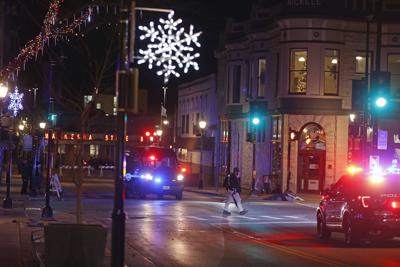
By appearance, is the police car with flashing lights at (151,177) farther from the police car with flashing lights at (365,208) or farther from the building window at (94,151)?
the building window at (94,151)

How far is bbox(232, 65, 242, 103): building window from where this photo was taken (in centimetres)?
5159

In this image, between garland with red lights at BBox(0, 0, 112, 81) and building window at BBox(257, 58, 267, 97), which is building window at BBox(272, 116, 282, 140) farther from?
garland with red lights at BBox(0, 0, 112, 81)

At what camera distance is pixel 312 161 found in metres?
44.5

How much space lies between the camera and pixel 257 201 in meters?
38.2

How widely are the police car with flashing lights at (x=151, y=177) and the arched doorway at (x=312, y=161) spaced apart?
30.3 ft

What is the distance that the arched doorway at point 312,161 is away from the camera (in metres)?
44.3

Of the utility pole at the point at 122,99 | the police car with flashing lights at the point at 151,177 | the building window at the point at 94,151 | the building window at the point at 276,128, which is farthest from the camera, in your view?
the building window at the point at 94,151

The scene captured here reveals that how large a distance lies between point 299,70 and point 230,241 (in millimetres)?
26323

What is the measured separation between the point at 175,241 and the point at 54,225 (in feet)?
22.6

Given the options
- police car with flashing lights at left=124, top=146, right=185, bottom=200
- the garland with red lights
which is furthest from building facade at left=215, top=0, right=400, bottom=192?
the garland with red lights

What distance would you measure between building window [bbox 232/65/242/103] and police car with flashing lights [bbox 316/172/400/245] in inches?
1241

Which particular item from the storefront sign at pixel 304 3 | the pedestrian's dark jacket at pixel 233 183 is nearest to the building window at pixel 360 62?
the storefront sign at pixel 304 3

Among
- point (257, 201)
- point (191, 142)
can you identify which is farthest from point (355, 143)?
point (191, 142)

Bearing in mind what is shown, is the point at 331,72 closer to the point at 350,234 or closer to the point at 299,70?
the point at 299,70
